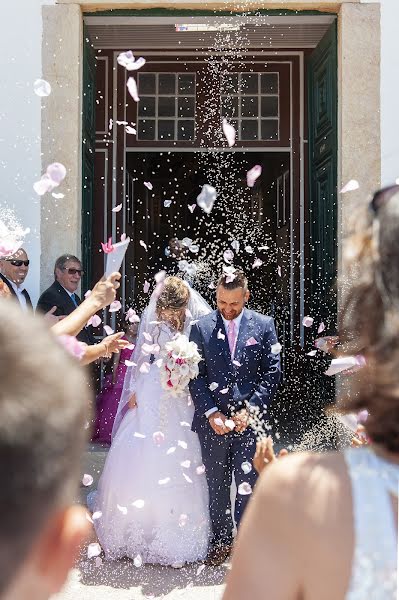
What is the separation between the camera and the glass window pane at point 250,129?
821cm

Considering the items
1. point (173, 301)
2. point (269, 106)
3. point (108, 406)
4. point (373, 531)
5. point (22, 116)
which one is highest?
point (269, 106)

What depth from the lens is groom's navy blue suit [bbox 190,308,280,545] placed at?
180 inches

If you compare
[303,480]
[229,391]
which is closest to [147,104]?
[229,391]

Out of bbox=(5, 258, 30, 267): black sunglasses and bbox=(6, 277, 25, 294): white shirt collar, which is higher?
bbox=(5, 258, 30, 267): black sunglasses

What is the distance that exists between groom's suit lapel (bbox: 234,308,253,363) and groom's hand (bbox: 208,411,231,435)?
37 cm

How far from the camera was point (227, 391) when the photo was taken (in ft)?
15.2

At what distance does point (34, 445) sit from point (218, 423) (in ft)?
12.7

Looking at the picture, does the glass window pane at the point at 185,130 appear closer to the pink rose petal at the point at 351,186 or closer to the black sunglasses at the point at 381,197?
the pink rose petal at the point at 351,186

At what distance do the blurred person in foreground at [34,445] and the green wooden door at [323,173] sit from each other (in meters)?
5.50

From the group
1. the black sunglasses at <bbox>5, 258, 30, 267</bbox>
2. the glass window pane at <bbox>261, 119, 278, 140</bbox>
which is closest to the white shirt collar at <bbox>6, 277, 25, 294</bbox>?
the black sunglasses at <bbox>5, 258, 30, 267</bbox>

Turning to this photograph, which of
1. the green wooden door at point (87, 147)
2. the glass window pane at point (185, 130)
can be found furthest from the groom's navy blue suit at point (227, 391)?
the glass window pane at point (185, 130)

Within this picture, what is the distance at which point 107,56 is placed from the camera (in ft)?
→ 26.0

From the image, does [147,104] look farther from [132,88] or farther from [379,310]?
[379,310]

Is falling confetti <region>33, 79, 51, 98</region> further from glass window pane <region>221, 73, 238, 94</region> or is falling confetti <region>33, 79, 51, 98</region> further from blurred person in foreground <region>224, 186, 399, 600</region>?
blurred person in foreground <region>224, 186, 399, 600</region>
